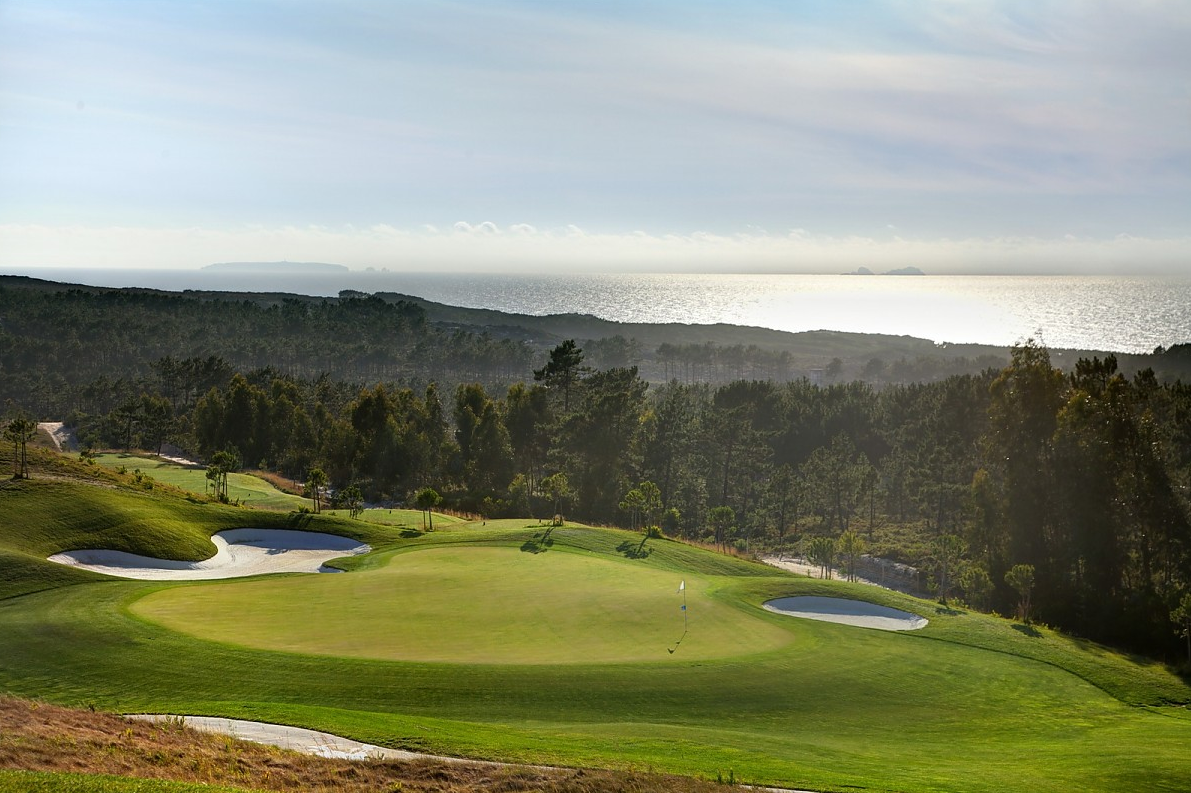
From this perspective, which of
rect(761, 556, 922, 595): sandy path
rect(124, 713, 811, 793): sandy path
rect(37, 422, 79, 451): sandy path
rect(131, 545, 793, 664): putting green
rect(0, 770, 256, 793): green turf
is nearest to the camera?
rect(0, 770, 256, 793): green turf

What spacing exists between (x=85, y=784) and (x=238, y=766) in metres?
2.86

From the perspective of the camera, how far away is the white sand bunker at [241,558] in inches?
1223

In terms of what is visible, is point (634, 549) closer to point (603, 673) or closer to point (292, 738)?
point (603, 673)

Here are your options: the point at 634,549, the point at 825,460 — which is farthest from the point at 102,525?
the point at 825,460

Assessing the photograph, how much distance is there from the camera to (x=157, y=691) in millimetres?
18047

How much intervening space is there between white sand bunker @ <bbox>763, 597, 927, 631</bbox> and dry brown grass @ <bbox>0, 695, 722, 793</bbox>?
16.0 meters

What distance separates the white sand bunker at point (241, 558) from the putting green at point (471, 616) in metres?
4.19

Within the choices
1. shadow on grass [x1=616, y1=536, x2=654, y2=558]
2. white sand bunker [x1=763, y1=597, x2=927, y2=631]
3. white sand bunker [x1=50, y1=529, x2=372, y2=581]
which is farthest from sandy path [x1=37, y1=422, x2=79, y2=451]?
white sand bunker [x1=763, y1=597, x2=927, y2=631]

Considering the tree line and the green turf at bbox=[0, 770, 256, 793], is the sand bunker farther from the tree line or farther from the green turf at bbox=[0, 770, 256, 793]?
the tree line

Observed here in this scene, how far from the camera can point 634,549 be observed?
3862 cm

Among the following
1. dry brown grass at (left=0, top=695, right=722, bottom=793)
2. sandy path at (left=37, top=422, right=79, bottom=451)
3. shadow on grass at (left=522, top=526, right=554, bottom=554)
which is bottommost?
sandy path at (left=37, top=422, right=79, bottom=451)

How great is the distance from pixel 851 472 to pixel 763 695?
212 feet

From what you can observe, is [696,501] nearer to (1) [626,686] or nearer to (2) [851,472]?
(2) [851,472]

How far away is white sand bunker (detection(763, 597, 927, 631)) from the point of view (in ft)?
93.6
